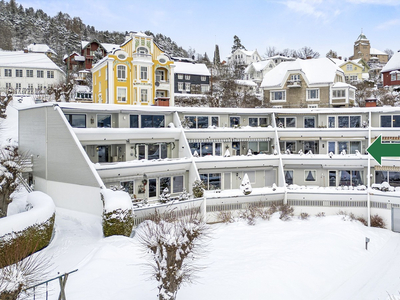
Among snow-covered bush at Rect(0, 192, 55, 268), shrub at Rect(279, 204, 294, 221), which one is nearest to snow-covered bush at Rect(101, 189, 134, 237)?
snow-covered bush at Rect(0, 192, 55, 268)

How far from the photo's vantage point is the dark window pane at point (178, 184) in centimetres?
2880

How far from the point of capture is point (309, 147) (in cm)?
3453

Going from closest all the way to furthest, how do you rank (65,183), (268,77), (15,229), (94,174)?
(15,229) < (94,174) < (65,183) < (268,77)

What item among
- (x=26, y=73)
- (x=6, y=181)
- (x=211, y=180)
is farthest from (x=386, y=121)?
(x=26, y=73)

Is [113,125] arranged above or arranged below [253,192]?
above

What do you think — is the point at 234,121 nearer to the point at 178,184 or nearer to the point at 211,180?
the point at 211,180

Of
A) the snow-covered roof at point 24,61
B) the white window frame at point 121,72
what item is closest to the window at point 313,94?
the white window frame at point 121,72

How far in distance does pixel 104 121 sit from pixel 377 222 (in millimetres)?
25514

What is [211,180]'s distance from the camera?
30562 millimetres

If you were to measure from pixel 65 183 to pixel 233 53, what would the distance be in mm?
90733

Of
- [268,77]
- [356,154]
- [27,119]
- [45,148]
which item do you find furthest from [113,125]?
[268,77]

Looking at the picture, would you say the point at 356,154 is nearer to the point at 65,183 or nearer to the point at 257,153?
the point at 257,153
